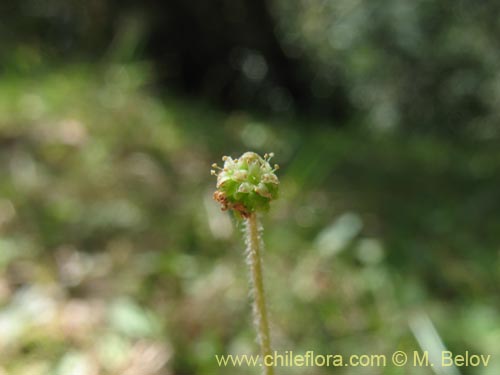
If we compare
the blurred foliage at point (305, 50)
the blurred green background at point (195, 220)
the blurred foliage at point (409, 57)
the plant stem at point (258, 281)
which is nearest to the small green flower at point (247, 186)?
the plant stem at point (258, 281)

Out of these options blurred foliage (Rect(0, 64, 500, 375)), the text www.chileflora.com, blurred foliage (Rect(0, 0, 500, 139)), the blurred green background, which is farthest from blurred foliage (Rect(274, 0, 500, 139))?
the text www.chileflora.com

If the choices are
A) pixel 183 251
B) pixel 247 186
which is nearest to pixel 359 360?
pixel 183 251

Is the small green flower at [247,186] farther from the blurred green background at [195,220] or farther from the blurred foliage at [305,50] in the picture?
the blurred foliage at [305,50]

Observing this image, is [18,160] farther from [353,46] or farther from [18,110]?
[353,46]

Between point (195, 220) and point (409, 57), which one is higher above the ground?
point (409, 57)

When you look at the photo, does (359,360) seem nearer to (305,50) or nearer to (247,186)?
(247,186)
